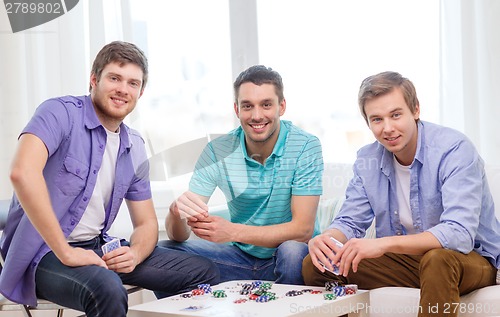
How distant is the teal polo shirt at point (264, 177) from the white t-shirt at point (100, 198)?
440mm

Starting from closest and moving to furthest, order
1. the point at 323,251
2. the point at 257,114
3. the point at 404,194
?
the point at 323,251, the point at 404,194, the point at 257,114

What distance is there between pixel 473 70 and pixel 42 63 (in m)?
1.86

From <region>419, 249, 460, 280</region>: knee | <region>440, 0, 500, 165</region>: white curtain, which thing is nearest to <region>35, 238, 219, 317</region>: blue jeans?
<region>419, 249, 460, 280</region>: knee

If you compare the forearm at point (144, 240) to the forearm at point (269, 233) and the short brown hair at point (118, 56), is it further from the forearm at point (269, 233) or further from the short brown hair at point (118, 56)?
the short brown hair at point (118, 56)

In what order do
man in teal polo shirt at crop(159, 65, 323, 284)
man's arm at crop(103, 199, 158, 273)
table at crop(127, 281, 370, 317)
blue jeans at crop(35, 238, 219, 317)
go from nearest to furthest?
table at crop(127, 281, 370, 317) → blue jeans at crop(35, 238, 219, 317) → man's arm at crop(103, 199, 158, 273) → man in teal polo shirt at crop(159, 65, 323, 284)

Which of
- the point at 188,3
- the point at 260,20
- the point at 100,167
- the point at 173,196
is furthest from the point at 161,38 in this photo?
the point at 100,167

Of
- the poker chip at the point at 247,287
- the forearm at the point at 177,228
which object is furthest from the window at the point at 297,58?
the poker chip at the point at 247,287

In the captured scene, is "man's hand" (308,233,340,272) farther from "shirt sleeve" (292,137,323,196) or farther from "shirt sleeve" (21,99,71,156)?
"shirt sleeve" (21,99,71,156)

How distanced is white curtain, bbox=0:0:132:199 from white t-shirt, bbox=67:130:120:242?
1056mm

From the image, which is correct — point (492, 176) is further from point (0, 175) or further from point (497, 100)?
point (0, 175)

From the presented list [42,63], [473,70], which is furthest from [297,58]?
[42,63]

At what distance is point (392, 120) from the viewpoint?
2295 millimetres

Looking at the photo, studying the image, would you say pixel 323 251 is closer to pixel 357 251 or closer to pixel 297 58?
pixel 357 251

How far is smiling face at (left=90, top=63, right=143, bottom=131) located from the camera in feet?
7.67
